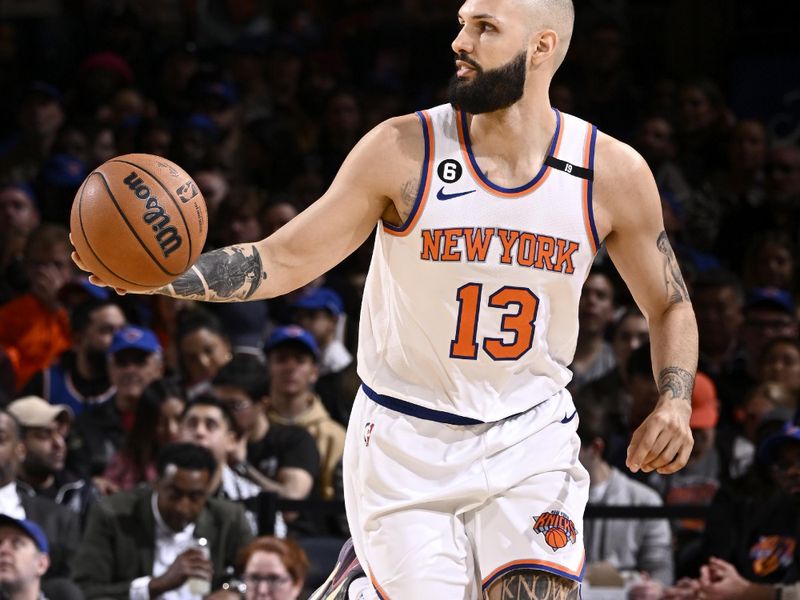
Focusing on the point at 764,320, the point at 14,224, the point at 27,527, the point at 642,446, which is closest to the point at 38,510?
the point at 27,527

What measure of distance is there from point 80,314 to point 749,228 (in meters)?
4.07

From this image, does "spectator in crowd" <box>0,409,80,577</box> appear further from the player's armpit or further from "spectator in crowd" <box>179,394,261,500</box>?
the player's armpit

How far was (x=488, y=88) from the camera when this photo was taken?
3605 mm

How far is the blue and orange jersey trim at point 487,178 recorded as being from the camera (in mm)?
3619

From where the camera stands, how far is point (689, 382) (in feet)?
12.0

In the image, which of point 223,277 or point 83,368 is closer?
point 223,277

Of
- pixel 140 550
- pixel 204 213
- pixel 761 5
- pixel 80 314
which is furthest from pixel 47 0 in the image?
pixel 204 213

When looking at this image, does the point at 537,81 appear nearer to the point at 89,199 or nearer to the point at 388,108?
the point at 89,199

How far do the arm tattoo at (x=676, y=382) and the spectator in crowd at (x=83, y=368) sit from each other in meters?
4.12

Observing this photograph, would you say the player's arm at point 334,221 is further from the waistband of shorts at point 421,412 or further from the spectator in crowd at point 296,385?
the spectator in crowd at point 296,385

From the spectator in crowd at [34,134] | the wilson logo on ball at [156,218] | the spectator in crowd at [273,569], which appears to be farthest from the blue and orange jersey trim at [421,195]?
the spectator in crowd at [34,134]

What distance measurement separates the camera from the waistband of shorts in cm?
358

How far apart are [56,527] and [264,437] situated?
3.55 feet

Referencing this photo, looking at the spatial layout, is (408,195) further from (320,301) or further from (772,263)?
(772,263)
